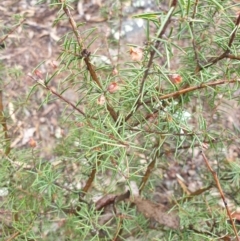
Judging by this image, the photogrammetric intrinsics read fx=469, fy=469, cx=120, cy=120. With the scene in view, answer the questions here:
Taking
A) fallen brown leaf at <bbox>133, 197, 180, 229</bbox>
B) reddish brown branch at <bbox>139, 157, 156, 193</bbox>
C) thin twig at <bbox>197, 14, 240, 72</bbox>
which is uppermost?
thin twig at <bbox>197, 14, 240, 72</bbox>

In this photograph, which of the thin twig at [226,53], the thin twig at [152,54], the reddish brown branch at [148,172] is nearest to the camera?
the thin twig at [152,54]

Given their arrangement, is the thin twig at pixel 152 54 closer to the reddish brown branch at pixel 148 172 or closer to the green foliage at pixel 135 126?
the green foliage at pixel 135 126

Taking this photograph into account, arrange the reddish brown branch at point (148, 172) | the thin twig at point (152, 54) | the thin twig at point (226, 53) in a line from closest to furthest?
the thin twig at point (152, 54) < the thin twig at point (226, 53) < the reddish brown branch at point (148, 172)

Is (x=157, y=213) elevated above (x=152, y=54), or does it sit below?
below

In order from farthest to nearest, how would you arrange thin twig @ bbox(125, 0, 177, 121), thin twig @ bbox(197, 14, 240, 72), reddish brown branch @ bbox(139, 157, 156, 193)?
reddish brown branch @ bbox(139, 157, 156, 193), thin twig @ bbox(197, 14, 240, 72), thin twig @ bbox(125, 0, 177, 121)

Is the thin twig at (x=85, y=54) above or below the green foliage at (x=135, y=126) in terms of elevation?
above

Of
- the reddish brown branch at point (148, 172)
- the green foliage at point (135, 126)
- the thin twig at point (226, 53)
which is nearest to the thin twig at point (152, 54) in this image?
the green foliage at point (135, 126)

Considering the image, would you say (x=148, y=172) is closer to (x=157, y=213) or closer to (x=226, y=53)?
(x=157, y=213)

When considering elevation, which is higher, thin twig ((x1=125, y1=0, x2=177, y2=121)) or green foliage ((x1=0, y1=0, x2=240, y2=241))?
thin twig ((x1=125, y1=0, x2=177, y2=121))

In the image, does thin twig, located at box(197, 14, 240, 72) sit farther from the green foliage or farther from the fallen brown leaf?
the fallen brown leaf

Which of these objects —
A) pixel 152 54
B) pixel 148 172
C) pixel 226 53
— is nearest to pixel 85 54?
pixel 152 54

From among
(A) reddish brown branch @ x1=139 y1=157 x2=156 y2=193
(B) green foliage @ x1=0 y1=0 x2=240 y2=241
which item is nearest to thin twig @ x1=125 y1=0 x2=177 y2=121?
(B) green foliage @ x1=0 y1=0 x2=240 y2=241
